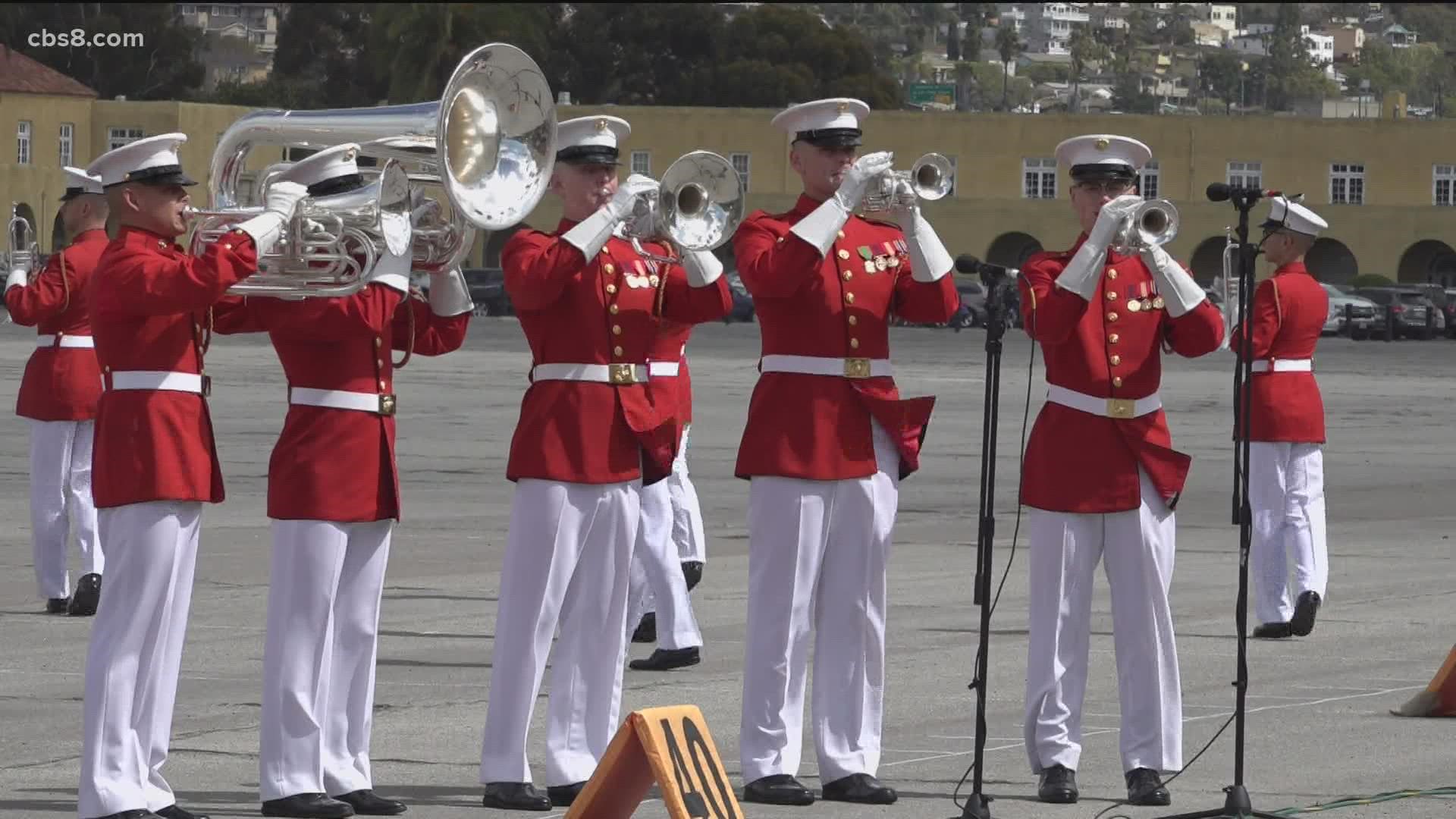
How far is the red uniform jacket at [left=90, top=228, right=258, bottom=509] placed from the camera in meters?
8.21

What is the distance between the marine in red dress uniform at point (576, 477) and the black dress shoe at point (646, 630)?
401 cm

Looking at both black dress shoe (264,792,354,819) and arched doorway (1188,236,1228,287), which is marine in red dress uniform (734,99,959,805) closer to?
black dress shoe (264,792,354,819)

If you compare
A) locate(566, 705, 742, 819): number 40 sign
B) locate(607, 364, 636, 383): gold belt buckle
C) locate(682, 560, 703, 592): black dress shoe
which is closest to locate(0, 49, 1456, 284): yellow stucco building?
locate(682, 560, 703, 592): black dress shoe

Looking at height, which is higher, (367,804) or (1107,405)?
(1107,405)

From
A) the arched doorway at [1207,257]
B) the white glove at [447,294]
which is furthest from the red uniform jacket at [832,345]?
the arched doorway at [1207,257]

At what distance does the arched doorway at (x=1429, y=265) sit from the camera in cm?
8062

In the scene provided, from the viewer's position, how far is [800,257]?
8.87m

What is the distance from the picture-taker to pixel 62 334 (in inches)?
553

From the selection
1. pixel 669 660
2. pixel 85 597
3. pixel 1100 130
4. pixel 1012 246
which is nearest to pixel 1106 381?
pixel 669 660

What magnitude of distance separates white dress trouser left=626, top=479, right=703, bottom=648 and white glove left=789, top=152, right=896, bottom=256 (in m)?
3.61

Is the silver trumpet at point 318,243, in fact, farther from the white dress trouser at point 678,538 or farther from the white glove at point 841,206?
the white dress trouser at point 678,538

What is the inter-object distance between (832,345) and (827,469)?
0.43 metres

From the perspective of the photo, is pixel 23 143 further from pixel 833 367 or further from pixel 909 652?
pixel 833 367

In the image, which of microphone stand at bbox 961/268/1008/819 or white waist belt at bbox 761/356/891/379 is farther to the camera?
white waist belt at bbox 761/356/891/379
